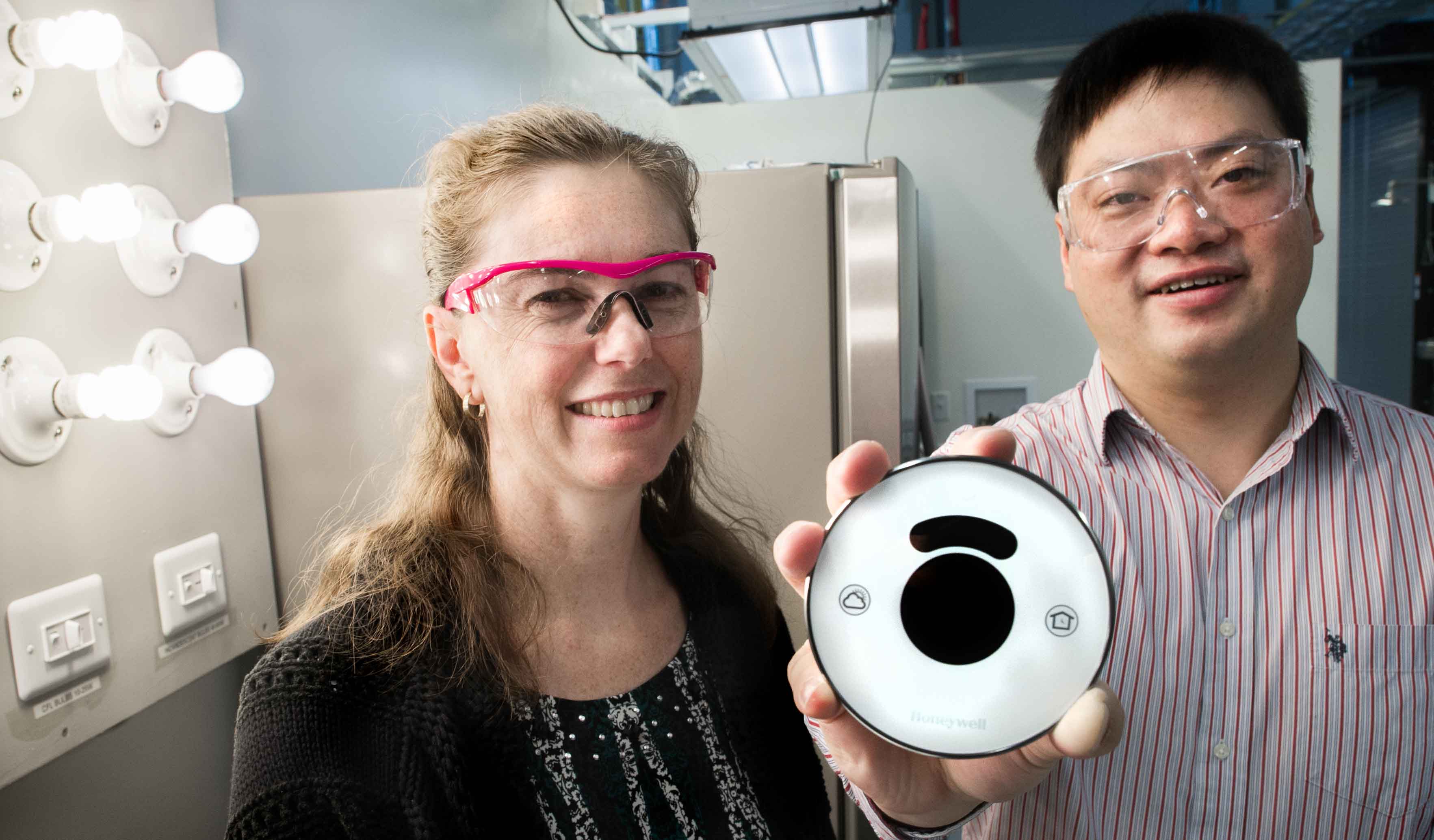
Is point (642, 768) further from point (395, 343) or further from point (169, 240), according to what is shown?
point (169, 240)

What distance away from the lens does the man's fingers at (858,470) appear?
0.60 meters

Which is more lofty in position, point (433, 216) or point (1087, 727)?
point (433, 216)

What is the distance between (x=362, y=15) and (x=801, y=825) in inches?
76.8

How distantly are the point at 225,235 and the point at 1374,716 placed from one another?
170 cm

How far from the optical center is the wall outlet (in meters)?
2.45

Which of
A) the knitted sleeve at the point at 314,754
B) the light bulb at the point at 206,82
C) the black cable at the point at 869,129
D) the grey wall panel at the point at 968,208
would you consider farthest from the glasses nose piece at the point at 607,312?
the black cable at the point at 869,129

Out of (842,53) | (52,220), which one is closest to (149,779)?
(52,220)

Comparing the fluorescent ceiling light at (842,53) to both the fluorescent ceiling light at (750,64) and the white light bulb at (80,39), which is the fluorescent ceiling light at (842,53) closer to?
the fluorescent ceiling light at (750,64)

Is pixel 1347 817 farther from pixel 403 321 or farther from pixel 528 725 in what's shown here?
pixel 403 321

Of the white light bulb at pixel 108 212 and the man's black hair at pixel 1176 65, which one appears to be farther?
the white light bulb at pixel 108 212

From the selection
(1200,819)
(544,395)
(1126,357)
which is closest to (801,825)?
(1200,819)

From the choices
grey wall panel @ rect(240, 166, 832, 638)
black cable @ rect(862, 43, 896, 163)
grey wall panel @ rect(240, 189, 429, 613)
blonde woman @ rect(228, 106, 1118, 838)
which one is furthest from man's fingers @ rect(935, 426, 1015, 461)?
black cable @ rect(862, 43, 896, 163)

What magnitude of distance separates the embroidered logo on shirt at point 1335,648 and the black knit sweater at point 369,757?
0.65 m

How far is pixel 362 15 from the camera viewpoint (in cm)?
194
